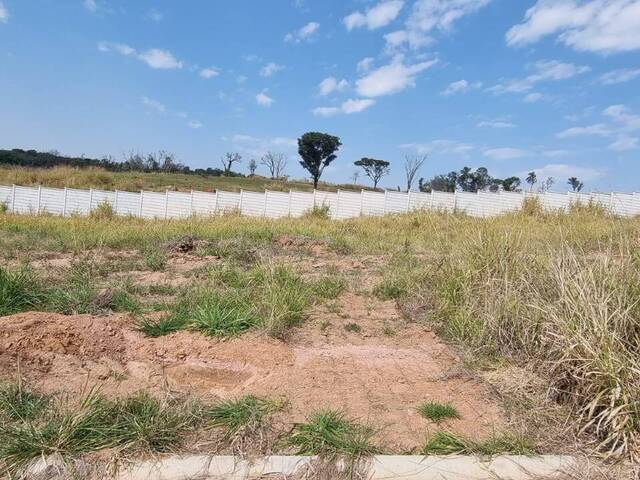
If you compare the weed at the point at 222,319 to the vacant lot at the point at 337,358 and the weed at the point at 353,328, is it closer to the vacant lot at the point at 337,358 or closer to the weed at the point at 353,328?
the vacant lot at the point at 337,358

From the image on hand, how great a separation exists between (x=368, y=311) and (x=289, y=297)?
846 millimetres

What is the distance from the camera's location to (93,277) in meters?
5.41

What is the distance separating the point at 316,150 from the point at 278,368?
59281 millimetres

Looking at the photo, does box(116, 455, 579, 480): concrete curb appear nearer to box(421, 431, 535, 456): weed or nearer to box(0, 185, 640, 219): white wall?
box(421, 431, 535, 456): weed

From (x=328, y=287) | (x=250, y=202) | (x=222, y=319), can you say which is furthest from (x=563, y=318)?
(x=250, y=202)

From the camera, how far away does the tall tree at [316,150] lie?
60656 mm

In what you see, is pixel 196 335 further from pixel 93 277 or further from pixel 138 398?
pixel 93 277

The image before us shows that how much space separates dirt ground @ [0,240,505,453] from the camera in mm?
2885

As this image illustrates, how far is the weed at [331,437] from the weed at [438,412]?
416mm

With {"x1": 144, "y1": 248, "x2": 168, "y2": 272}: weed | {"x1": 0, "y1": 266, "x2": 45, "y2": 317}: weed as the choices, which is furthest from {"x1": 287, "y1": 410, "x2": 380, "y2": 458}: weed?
{"x1": 144, "y1": 248, "x2": 168, "y2": 272}: weed

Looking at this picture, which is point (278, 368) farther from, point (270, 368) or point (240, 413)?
point (240, 413)

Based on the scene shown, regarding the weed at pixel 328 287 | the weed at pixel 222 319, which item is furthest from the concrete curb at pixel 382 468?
the weed at pixel 328 287

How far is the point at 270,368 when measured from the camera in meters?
3.35

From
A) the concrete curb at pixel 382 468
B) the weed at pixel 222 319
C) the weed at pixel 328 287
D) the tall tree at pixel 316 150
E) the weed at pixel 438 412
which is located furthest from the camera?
the tall tree at pixel 316 150
